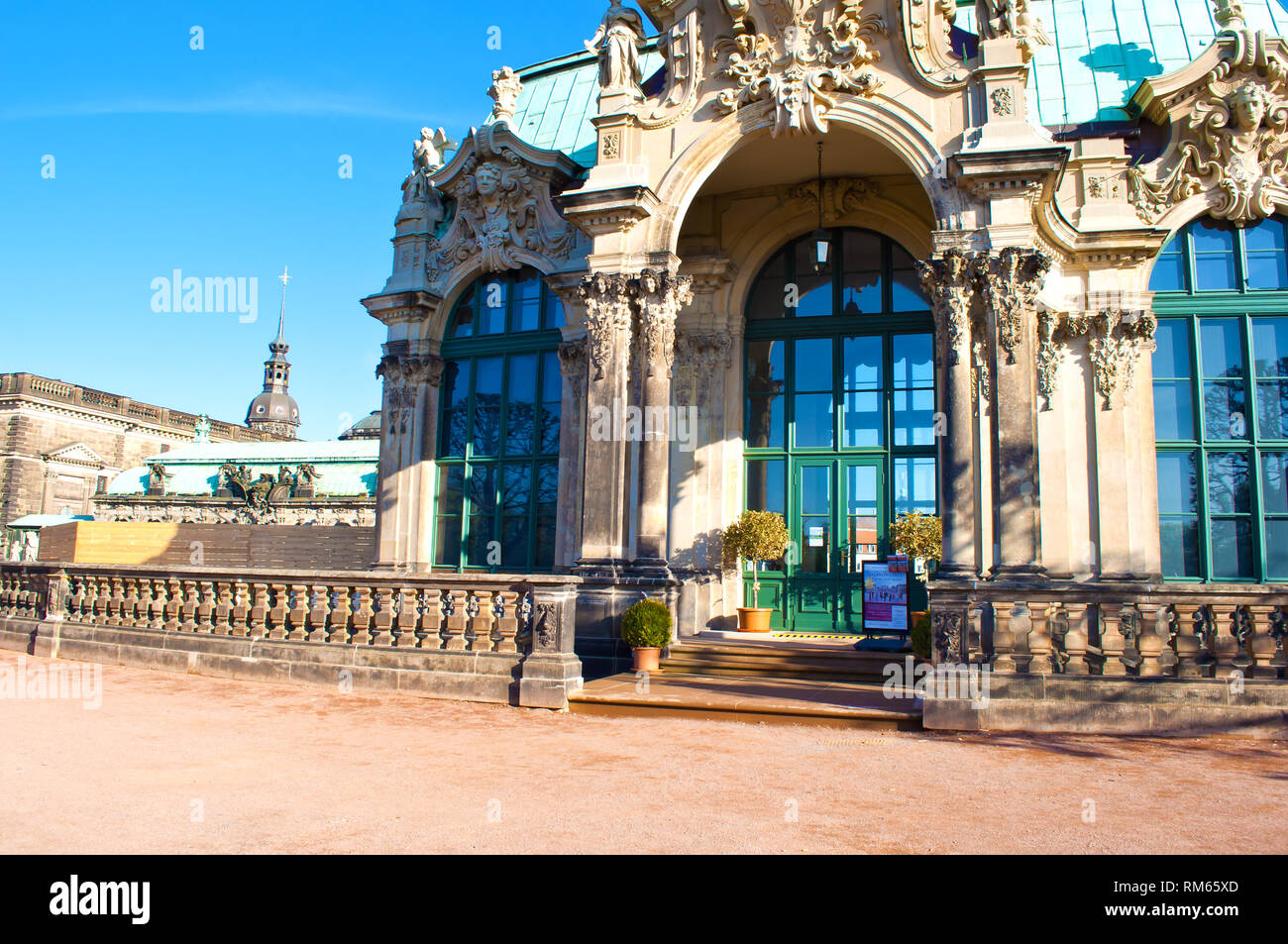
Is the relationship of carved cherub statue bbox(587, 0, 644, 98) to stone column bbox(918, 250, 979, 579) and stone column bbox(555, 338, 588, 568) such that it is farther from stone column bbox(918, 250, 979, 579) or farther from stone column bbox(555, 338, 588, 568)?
stone column bbox(918, 250, 979, 579)

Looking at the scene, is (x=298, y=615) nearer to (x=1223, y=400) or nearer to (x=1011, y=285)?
(x=1011, y=285)

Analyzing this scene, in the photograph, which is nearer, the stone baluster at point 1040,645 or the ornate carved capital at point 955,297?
the stone baluster at point 1040,645

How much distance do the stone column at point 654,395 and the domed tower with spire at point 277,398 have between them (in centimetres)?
9514

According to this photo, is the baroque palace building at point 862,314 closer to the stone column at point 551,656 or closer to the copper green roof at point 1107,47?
the copper green roof at point 1107,47

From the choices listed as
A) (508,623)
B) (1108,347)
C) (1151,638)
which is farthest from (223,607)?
(1108,347)

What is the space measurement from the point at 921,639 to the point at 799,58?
28.5 ft

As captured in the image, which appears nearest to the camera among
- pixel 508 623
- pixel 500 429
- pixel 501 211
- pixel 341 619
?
pixel 508 623

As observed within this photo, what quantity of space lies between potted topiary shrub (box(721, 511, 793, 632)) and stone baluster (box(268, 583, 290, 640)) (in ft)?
22.4

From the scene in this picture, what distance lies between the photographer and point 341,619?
11.7 metres

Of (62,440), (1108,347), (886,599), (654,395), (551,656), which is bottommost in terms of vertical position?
(551,656)

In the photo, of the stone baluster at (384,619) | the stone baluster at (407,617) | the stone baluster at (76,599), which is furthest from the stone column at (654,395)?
the stone baluster at (76,599)

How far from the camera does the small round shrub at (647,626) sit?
475 inches

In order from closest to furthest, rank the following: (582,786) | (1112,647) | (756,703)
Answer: (582,786)
(1112,647)
(756,703)
